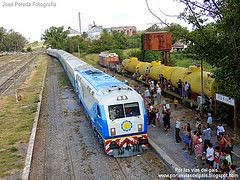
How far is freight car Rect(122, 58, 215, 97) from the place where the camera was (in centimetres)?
2130

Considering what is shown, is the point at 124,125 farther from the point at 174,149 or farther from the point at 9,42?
the point at 9,42

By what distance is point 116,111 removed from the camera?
15.9 meters

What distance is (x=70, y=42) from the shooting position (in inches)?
4306

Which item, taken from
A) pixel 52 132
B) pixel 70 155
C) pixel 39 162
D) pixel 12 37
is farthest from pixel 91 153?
pixel 12 37

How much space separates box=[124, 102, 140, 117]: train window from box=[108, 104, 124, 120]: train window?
23 cm

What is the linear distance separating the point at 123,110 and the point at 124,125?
68 centimetres

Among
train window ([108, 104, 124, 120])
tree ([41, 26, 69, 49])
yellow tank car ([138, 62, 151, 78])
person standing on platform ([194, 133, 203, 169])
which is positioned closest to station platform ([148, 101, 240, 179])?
person standing on platform ([194, 133, 203, 169])

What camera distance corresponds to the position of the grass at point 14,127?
643 inches

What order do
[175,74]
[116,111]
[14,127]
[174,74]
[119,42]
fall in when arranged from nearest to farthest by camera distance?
1. [116,111]
2. [14,127]
3. [175,74]
4. [174,74]
5. [119,42]

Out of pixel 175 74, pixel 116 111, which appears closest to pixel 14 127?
pixel 116 111

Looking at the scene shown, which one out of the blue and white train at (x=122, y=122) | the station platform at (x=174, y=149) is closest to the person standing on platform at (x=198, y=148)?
the station platform at (x=174, y=149)

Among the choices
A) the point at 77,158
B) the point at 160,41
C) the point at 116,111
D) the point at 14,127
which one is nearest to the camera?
the point at 116,111

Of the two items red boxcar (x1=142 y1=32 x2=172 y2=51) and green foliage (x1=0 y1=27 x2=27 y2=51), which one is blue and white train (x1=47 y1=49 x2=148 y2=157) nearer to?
red boxcar (x1=142 y1=32 x2=172 y2=51)

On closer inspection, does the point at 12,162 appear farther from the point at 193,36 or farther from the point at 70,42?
the point at 70,42
